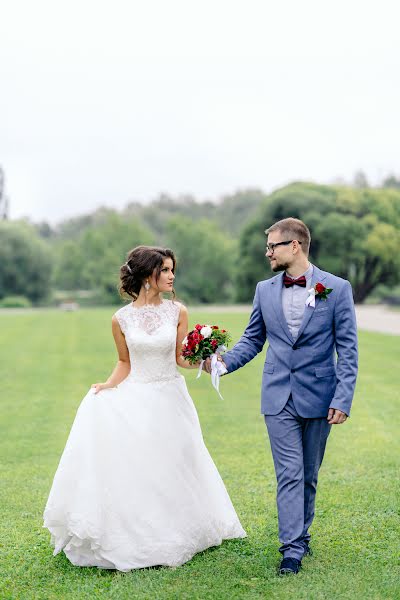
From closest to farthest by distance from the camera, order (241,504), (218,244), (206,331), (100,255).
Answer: (206,331), (241,504), (218,244), (100,255)

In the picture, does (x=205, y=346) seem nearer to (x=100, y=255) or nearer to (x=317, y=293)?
(x=317, y=293)

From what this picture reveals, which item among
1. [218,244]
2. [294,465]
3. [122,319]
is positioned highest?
[122,319]

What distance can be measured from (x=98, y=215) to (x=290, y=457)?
90.8 metres

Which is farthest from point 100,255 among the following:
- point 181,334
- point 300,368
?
point 300,368

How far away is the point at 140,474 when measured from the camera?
5289 mm

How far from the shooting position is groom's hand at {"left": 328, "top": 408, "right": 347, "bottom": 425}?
500cm

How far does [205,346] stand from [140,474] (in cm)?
95

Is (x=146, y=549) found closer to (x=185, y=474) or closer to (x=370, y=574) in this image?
(x=185, y=474)

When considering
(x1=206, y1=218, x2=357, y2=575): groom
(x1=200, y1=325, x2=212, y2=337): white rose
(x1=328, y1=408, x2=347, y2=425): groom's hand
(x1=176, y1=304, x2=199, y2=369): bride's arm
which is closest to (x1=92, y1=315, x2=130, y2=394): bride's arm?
(x1=176, y1=304, x2=199, y2=369): bride's arm

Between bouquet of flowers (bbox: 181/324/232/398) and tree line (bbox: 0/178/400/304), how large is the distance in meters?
51.8

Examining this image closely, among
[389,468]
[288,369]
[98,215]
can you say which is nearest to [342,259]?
[98,215]

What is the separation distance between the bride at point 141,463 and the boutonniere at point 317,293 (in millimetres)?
994

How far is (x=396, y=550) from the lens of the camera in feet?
18.4

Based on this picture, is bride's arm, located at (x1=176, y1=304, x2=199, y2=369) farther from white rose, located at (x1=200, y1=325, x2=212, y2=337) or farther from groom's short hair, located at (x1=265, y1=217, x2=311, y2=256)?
groom's short hair, located at (x1=265, y1=217, x2=311, y2=256)
